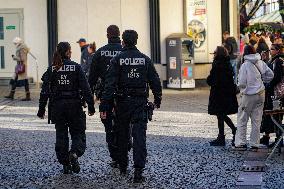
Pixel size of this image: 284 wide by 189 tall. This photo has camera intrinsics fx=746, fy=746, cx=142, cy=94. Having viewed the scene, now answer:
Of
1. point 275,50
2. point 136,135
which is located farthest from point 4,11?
point 136,135

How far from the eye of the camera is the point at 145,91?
9.49 metres

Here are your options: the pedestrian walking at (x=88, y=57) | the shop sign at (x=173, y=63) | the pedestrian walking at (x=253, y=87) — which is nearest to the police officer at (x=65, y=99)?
the pedestrian walking at (x=253, y=87)

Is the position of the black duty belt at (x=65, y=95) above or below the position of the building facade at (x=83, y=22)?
below

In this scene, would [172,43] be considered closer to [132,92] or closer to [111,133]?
[111,133]

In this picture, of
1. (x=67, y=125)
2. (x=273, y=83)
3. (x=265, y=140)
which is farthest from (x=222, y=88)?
(x=67, y=125)

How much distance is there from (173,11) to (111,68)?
14.8 metres

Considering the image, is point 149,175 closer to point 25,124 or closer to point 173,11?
point 25,124

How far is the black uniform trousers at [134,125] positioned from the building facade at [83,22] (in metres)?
14.3

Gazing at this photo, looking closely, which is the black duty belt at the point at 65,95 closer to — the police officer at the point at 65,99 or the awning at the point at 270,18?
the police officer at the point at 65,99

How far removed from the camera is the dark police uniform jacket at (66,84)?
32.2 feet

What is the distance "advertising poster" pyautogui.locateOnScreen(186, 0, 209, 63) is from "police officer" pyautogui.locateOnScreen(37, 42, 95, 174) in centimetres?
1431

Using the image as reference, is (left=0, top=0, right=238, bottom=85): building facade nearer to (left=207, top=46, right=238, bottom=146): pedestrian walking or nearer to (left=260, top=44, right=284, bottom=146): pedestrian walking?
(left=207, top=46, right=238, bottom=146): pedestrian walking

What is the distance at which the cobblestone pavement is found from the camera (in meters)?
9.30

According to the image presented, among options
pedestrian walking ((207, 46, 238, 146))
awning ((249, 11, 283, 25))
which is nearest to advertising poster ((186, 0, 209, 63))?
pedestrian walking ((207, 46, 238, 146))
